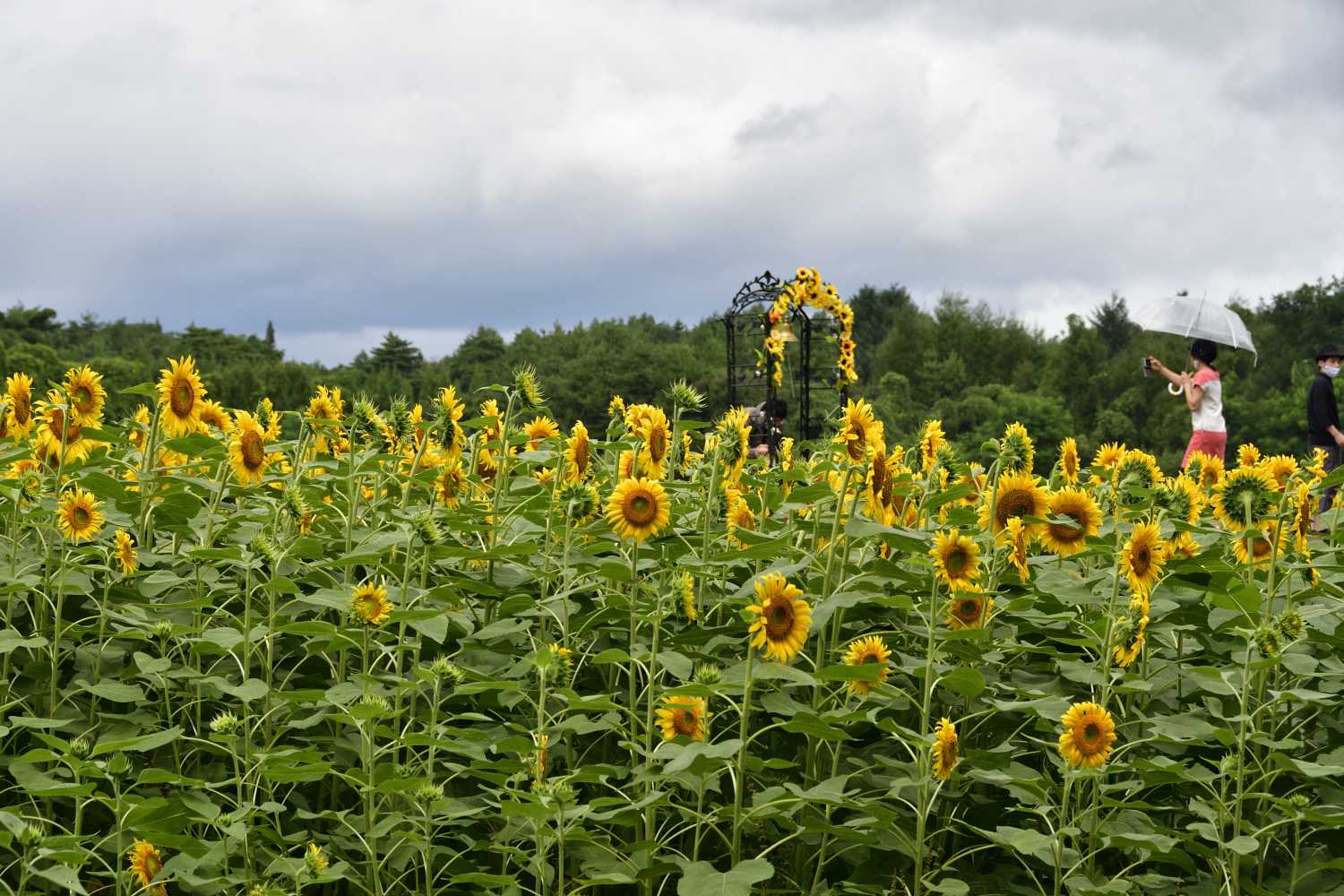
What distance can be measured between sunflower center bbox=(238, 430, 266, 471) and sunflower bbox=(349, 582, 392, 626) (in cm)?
96

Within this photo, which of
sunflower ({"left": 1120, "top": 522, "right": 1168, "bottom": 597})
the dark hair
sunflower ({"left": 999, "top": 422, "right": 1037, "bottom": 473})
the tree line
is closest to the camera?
sunflower ({"left": 1120, "top": 522, "right": 1168, "bottom": 597})

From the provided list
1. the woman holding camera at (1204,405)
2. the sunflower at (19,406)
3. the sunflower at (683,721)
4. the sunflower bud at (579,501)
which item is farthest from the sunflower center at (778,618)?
the woman holding camera at (1204,405)

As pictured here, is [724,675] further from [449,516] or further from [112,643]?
[112,643]

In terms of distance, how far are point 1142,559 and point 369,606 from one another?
78.0 inches

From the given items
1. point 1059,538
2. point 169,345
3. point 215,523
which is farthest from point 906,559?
point 169,345

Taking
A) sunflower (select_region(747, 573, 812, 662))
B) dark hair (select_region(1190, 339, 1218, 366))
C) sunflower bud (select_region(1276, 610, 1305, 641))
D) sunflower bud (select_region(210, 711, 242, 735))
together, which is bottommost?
sunflower bud (select_region(210, 711, 242, 735))

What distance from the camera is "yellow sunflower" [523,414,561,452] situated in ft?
15.6

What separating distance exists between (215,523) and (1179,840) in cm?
281

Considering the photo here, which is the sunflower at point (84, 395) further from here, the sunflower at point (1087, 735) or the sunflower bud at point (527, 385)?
the sunflower at point (1087, 735)

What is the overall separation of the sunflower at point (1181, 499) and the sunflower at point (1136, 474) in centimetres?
5

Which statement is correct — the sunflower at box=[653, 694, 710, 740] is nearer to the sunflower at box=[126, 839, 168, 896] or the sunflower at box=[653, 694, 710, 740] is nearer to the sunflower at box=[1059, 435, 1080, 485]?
the sunflower at box=[126, 839, 168, 896]

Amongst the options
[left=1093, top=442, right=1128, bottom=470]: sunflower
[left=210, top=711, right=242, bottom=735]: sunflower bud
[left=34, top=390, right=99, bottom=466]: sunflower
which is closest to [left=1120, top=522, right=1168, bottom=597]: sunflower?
[left=1093, top=442, right=1128, bottom=470]: sunflower

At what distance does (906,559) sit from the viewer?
412 cm

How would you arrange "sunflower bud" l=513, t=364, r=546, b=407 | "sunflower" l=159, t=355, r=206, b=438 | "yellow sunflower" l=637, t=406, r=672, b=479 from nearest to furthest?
"yellow sunflower" l=637, t=406, r=672, b=479 → "sunflower bud" l=513, t=364, r=546, b=407 → "sunflower" l=159, t=355, r=206, b=438
